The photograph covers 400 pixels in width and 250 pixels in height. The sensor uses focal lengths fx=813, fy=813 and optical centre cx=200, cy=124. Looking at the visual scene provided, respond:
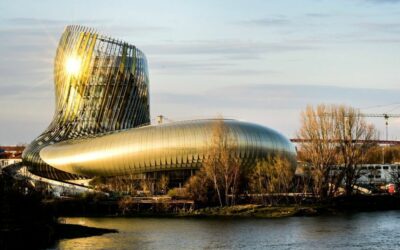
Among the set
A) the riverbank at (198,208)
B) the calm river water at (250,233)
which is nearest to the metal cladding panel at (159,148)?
the riverbank at (198,208)

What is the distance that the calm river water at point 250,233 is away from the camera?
43.8m

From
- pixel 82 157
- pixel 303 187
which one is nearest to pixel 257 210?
pixel 303 187

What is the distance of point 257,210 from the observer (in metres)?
65.4

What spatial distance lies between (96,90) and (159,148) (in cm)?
2353

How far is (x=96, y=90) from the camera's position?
101m

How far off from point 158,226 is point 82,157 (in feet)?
109

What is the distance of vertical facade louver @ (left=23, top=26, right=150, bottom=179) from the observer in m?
101

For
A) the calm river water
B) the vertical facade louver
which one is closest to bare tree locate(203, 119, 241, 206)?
the calm river water

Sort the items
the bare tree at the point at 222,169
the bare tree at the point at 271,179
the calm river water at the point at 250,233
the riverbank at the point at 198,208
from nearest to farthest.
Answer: the calm river water at the point at 250,233, the riverbank at the point at 198,208, the bare tree at the point at 222,169, the bare tree at the point at 271,179

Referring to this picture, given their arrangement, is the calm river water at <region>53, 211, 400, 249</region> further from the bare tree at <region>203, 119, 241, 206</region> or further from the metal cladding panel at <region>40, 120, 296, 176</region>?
the metal cladding panel at <region>40, 120, 296, 176</region>

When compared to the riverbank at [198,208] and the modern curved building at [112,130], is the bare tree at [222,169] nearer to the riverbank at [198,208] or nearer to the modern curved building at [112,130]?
the riverbank at [198,208]

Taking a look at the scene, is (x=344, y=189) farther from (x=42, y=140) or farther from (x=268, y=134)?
(x=42, y=140)

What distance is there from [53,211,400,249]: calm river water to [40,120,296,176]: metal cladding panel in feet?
56.9

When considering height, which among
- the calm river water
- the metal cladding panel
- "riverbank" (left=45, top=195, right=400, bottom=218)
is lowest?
the calm river water
